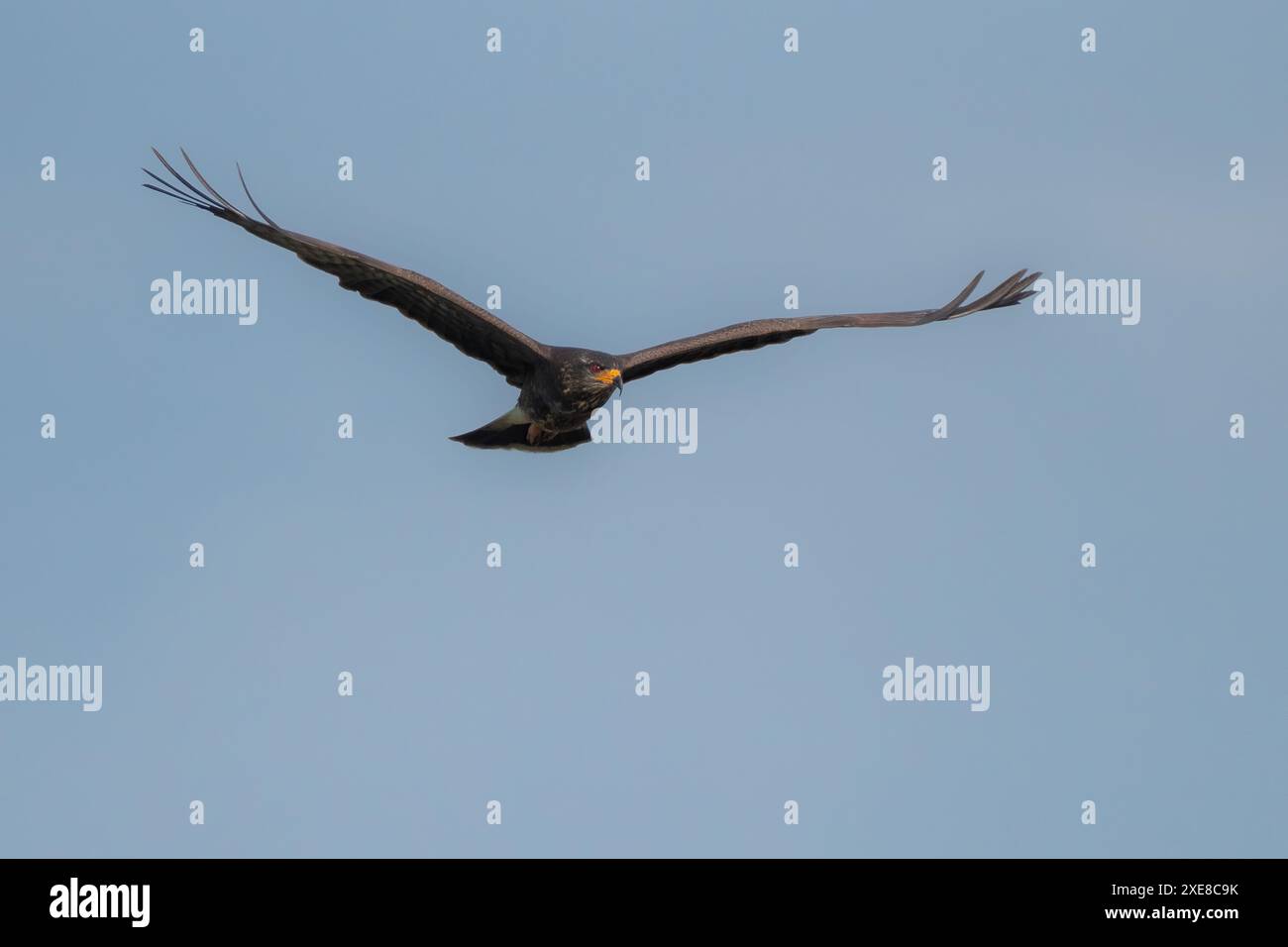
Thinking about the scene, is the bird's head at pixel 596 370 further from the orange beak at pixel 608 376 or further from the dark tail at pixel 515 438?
the dark tail at pixel 515 438

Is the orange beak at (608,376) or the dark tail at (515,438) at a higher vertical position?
the orange beak at (608,376)

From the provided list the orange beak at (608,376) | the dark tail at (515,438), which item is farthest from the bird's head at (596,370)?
the dark tail at (515,438)

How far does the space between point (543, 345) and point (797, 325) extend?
3071mm

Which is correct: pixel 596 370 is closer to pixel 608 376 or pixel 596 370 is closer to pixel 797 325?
pixel 608 376

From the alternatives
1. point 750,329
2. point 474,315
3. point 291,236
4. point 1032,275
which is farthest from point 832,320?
point 291,236

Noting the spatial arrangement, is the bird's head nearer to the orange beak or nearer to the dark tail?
the orange beak

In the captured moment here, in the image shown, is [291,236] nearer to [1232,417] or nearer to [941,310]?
[941,310]

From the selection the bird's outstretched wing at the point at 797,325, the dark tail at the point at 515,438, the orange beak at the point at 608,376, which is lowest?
the dark tail at the point at 515,438

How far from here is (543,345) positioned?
78.7 feet

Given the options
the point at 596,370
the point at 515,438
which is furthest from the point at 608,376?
the point at 515,438

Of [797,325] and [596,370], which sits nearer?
[596,370]

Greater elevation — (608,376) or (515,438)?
(608,376)

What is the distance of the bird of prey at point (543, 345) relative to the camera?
22.9m

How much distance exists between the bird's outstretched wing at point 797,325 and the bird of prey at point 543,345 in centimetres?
1
